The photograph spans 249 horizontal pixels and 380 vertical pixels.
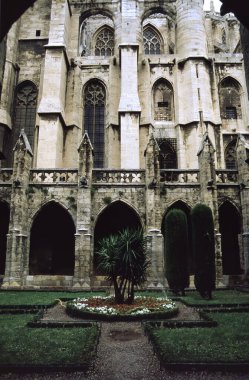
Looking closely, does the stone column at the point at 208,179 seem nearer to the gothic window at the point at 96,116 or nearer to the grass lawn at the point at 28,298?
the grass lawn at the point at 28,298

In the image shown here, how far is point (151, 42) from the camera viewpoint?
30.4 metres

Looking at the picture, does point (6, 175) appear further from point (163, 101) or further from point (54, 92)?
point (163, 101)

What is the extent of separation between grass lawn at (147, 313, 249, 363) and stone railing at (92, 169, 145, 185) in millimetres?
10694

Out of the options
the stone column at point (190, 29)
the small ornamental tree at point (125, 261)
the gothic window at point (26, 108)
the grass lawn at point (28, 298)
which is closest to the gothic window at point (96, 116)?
the gothic window at point (26, 108)

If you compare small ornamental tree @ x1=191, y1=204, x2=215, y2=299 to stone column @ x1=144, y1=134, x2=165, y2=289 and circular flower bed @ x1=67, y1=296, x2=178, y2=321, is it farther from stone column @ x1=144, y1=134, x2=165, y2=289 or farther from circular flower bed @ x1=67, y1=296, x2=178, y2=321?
stone column @ x1=144, y1=134, x2=165, y2=289

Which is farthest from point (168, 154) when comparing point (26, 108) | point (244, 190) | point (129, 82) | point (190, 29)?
point (26, 108)

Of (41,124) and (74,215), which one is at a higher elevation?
(41,124)

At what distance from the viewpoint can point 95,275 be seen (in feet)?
58.7

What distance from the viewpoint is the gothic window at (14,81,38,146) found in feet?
79.4

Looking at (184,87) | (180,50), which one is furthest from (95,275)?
(180,50)

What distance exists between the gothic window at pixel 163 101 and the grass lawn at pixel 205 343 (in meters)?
18.7

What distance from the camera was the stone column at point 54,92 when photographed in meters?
21.2

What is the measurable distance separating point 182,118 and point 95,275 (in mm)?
12271

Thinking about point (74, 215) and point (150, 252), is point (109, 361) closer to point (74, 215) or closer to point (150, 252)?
point (150, 252)
